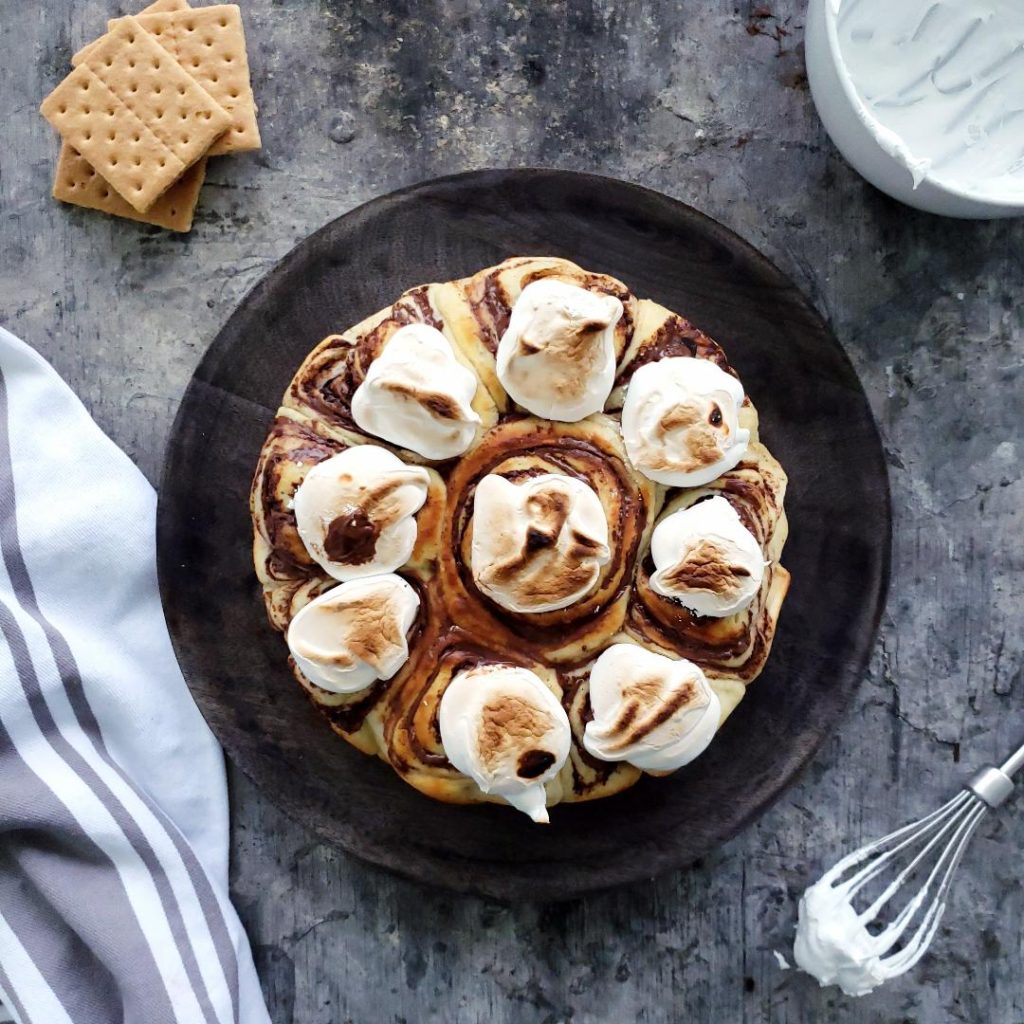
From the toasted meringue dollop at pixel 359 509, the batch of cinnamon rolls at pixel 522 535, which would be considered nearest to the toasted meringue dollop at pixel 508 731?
the batch of cinnamon rolls at pixel 522 535

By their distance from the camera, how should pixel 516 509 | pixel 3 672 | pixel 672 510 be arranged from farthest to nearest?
1. pixel 3 672
2. pixel 672 510
3. pixel 516 509

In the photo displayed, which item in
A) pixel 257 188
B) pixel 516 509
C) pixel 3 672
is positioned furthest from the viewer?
pixel 257 188

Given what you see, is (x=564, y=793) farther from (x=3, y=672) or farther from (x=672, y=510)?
(x=3, y=672)

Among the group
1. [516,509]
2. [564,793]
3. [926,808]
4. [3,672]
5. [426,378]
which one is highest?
[426,378]

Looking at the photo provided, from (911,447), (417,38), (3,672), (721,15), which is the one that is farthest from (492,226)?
(3,672)

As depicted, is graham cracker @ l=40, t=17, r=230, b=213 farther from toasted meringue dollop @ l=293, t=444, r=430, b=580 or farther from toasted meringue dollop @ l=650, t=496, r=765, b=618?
toasted meringue dollop @ l=650, t=496, r=765, b=618

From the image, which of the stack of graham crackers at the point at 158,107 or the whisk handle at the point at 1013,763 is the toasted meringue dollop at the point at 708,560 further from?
the stack of graham crackers at the point at 158,107

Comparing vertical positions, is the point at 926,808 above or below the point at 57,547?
below

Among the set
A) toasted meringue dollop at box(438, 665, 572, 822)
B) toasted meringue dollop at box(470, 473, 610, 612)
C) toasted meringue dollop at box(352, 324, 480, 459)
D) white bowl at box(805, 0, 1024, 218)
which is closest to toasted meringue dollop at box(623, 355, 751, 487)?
toasted meringue dollop at box(470, 473, 610, 612)

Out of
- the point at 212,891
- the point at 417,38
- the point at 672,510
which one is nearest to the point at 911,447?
the point at 672,510

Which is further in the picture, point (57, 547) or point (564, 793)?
point (57, 547)
